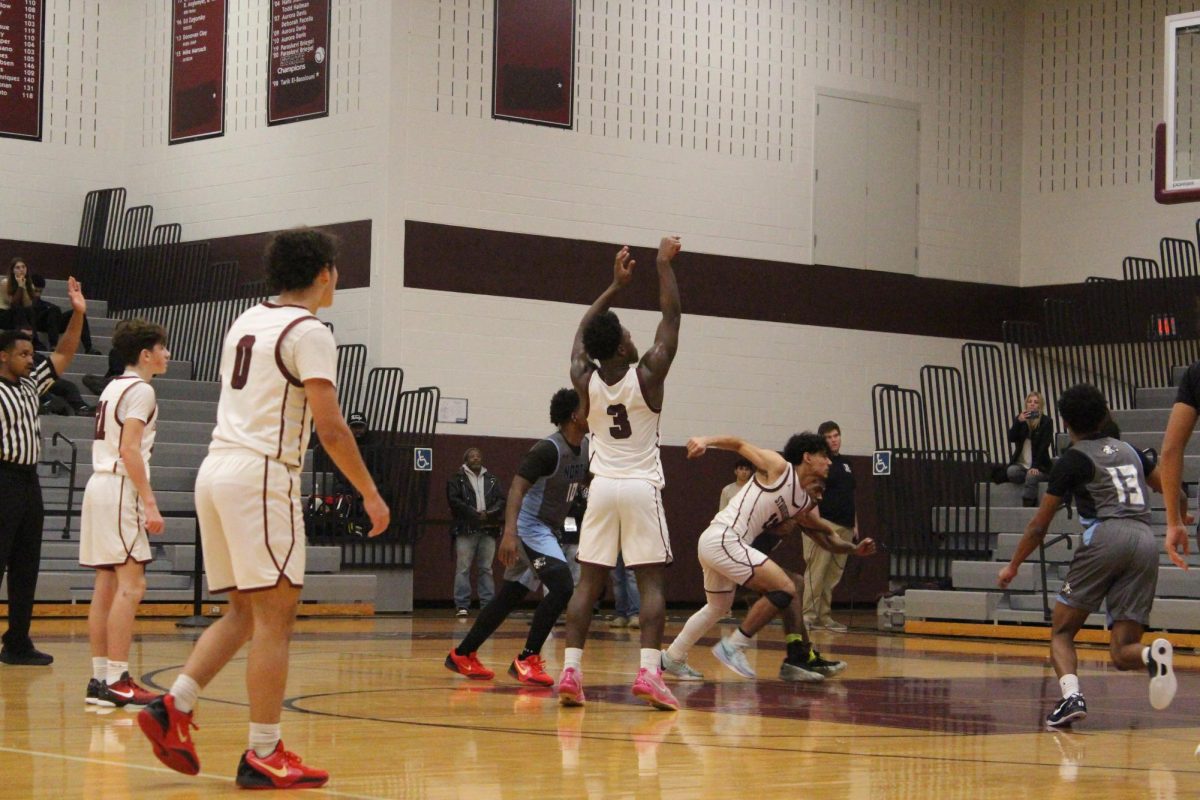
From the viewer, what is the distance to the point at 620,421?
31.4 feet

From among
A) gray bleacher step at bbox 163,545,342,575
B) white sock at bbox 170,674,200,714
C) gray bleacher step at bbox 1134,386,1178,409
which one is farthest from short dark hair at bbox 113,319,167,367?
gray bleacher step at bbox 1134,386,1178,409

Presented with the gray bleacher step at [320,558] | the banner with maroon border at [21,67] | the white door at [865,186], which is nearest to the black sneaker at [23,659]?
the gray bleacher step at [320,558]

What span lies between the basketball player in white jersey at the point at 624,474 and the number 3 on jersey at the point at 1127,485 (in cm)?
238

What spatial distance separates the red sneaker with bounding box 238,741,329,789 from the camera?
6.25 meters

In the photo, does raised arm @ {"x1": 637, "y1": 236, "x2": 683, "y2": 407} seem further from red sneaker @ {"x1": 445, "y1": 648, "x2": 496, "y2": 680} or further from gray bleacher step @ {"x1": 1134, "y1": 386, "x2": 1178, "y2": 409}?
gray bleacher step @ {"x1": 1134, "y1": 386, "x2": 1178, "y2": 409}

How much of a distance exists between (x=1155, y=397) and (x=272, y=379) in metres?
16.3

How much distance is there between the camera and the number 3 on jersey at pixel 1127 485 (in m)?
9.41

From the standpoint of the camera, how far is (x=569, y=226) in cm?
2173

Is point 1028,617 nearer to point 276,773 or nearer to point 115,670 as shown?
point 115,670

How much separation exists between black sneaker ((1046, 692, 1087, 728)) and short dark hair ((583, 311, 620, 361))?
117 inches

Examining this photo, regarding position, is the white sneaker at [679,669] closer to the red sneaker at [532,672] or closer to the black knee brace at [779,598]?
the black knee brace at [779,598]

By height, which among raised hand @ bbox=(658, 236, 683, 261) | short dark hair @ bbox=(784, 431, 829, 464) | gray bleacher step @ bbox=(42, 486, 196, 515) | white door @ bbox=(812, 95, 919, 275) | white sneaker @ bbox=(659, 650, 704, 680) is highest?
white door @ bbox=(812, 95, 919, 275)

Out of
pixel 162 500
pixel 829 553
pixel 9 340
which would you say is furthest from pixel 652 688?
pixel 162 500

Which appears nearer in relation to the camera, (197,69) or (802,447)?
(802,447)
